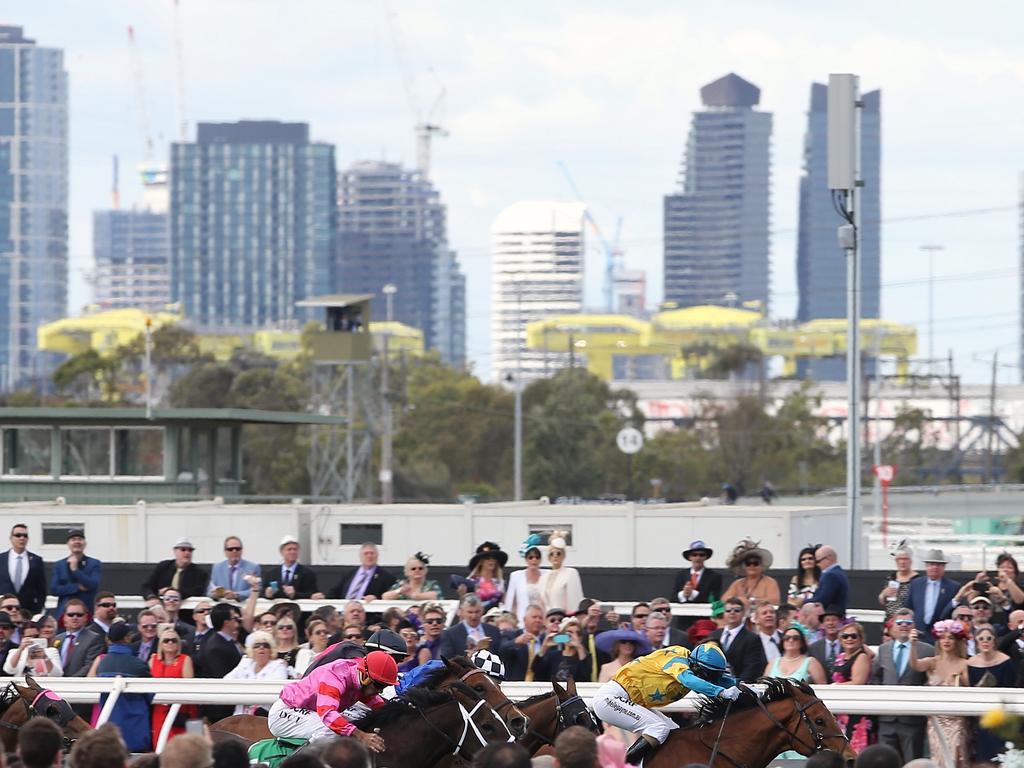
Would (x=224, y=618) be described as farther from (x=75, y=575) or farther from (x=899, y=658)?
(x=899, y=658)

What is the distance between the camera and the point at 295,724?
959cm

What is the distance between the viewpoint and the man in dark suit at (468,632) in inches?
523

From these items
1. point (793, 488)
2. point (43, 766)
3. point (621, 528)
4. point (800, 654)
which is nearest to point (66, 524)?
point (621, 528)

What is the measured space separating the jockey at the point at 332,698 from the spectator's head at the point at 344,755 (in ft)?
7.45

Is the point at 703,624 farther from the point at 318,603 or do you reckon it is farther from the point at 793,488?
the point at 793,488

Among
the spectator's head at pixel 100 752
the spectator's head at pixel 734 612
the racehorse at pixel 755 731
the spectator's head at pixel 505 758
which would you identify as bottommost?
the racehorse at pixel 755 731

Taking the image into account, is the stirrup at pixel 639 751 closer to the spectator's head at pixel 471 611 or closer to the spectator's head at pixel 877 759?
the spectator's head at pixel 877 759

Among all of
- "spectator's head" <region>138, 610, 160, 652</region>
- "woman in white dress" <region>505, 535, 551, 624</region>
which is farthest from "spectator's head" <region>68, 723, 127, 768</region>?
"woman in white dress" <region>505, 535, 551, 624</region>

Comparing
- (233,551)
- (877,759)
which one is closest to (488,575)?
(233,551)

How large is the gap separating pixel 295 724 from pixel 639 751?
5.60ft

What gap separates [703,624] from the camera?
46.7 ft

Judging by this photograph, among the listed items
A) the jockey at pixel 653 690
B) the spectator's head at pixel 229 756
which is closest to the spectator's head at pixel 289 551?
the jockey at pixel 653 690

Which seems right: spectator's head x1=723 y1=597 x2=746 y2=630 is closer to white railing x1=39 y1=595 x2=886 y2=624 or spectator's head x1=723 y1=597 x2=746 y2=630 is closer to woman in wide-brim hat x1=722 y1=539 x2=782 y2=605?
woman in wide-brim hat x1=722 y1=539 x2=782 y2=605

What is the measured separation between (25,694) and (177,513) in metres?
16.9
